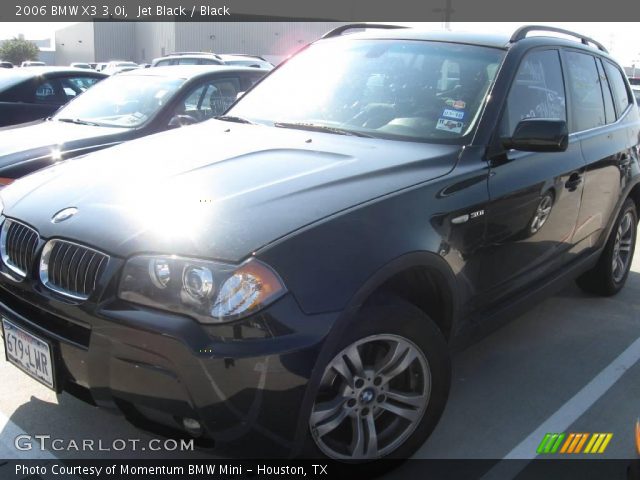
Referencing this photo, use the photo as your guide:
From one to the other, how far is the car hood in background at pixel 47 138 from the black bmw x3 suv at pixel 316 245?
76.8 inches

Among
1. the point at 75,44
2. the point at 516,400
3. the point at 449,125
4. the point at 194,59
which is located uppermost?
the point at 449,125

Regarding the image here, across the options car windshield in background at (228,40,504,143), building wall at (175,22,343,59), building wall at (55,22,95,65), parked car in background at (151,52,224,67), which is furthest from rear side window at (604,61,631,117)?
building wall at (55,22,95,65)

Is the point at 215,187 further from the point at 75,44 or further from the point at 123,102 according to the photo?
the point at 75,44

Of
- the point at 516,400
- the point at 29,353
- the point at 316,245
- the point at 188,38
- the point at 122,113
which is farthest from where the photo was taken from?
the point at 188,38

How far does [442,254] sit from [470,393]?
1.12 meters

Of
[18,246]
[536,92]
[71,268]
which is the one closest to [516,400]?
[536,92]

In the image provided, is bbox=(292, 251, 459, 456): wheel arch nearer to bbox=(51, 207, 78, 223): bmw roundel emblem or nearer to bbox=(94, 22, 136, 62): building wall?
bbox=(51, 207, 78, 223): bmw roundel emblem

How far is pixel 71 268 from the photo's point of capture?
241 cm

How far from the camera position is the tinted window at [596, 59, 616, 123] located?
177 inches

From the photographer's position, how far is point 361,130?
11.0ft

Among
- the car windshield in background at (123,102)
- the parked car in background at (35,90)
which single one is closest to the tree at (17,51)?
the parked car in background at (35,90)

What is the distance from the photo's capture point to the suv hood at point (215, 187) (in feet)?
7.53

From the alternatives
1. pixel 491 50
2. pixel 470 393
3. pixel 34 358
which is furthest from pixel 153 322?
pixel 491 50

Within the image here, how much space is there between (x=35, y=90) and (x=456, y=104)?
19.5 feet
